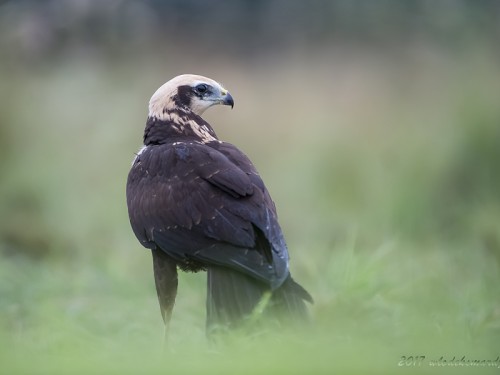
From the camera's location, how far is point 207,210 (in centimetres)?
632

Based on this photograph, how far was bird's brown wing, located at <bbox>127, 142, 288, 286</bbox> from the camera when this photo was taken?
20.2ft

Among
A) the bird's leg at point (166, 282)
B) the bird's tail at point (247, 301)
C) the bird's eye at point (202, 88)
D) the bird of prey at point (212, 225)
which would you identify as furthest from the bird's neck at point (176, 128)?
the bird's tail at point (247, 301)

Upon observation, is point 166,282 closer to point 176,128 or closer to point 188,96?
point 176,128

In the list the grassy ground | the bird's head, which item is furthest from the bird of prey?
the grassy ground

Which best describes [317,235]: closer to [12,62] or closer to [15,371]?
[12,62]

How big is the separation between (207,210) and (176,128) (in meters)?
0.86

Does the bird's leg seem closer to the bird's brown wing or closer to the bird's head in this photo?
the bird's brown wing

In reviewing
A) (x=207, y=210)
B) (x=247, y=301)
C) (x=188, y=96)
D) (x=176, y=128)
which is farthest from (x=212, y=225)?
(x=188, y=96)

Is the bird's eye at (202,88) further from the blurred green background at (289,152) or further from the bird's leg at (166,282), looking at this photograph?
the blurred green background at (289,152)

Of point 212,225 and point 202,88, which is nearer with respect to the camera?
point 212,225

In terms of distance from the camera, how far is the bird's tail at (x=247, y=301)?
5.96 meters

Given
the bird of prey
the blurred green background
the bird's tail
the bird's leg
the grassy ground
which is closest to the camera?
the bird's tail

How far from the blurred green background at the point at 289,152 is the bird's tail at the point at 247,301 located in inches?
7.3

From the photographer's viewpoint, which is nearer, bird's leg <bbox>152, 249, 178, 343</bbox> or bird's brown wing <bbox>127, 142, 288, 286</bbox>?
bird's brown wing <bbox>127, 142, 288, 286</bbox>
